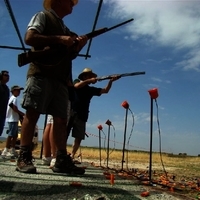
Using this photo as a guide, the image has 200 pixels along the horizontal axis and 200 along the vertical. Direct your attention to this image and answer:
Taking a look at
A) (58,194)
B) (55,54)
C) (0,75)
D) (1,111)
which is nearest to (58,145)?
(55,54)

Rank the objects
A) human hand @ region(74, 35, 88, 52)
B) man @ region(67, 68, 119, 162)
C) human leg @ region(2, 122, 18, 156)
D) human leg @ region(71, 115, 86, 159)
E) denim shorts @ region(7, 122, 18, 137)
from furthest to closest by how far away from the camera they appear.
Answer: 1. denim shorts @ region(7, 122, 18, 137)
2. human leg @ region(2, 122, 18, 156)
3. human leg @ region(71, 115, 86, 159)
4. man @ region(67, 68, 119, 162)
5. human hand @ region(74, 35, 88, 52)

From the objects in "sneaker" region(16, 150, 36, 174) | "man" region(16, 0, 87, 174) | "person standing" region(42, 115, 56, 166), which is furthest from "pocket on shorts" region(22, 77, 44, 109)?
"person standing" region(42, 115, 56, 166)

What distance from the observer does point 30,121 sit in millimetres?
3385

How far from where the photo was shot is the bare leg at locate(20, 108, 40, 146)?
3352 millimetres

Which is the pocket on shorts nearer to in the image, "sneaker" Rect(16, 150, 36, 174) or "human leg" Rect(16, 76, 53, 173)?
"human leg" Rect(16, 76, 53, 173)

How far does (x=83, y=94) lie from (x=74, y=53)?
1869 millimetres

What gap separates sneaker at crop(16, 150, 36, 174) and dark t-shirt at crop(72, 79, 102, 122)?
2249 mm

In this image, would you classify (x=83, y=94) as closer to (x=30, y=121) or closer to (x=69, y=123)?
(x=69, y=123)

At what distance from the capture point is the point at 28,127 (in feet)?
11.0

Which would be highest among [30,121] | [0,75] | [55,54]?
[0,75]

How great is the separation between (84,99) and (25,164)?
2378mm

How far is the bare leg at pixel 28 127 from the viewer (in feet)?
11.0

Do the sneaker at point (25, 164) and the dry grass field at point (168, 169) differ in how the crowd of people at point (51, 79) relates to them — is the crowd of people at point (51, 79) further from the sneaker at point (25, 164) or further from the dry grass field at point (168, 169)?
the dry grass field at point (168, 169)

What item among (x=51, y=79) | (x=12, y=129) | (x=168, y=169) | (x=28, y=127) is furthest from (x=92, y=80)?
(x=168, y=169)
